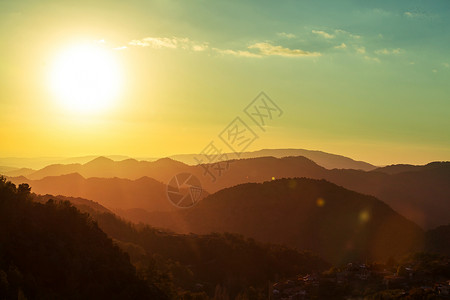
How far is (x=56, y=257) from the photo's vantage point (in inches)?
1464

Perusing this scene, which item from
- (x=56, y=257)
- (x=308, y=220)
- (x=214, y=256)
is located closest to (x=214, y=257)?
(x=214, y=256)

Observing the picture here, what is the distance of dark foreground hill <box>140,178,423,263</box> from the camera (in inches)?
5325

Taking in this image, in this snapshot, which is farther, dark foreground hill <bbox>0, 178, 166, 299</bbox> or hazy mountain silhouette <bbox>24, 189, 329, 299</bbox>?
hazy mountain silhouette <bbox>24, 189, 329, 299</bbox>

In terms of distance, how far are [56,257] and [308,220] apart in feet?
403

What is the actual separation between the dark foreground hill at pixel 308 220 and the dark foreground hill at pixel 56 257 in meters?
95.4

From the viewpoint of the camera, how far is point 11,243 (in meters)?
35.5

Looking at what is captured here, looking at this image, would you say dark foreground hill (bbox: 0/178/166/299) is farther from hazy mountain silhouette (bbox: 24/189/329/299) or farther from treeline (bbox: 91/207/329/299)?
hazy mountain silhouette (bbox: 24/189/329/299)

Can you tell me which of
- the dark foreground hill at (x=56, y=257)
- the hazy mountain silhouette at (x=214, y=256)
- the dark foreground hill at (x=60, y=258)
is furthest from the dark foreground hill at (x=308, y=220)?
the dark foreground hill at (x=56, y=257)

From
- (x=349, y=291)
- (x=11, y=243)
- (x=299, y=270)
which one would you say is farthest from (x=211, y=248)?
(x=11, y=243)

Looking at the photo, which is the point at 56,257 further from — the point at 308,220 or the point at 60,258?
the point at 308,220

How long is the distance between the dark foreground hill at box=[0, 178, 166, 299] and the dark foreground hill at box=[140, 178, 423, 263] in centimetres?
9535

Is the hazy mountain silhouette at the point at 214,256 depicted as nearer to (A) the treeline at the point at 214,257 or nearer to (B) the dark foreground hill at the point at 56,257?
(A) the treeline at the point at 214,257

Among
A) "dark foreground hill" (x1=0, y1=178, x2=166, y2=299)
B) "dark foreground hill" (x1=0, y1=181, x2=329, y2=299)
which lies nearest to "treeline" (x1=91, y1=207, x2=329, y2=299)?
"dark foreground hill" (x1=0, y1=181, x2=329, y2=299)

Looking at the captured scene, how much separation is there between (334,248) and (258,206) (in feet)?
120
